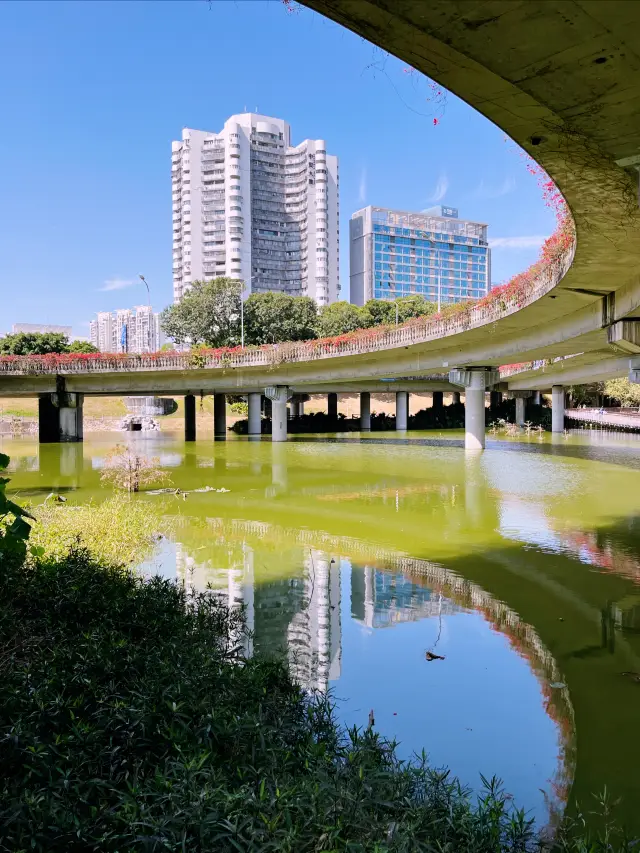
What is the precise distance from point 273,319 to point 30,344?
75.2 ft

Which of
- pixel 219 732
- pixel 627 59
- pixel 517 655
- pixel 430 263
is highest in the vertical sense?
pixel 430 263

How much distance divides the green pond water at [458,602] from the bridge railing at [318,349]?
19.3 feet

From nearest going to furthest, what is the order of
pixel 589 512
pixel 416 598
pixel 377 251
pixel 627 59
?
pixel 627 59 → pixel 416 598 → pixel 589 512 → pixel 377 251

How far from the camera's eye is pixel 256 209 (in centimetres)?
12012

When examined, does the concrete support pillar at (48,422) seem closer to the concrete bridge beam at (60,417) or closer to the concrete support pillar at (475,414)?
the concrete bridge beam at (60,417)

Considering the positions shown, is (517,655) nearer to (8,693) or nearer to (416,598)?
(416,598)

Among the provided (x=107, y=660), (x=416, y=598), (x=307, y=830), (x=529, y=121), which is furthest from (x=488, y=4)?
(x=416, y=598)

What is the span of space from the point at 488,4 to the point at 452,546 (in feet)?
28.8

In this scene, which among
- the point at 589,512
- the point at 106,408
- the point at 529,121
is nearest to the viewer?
the point at 529,121

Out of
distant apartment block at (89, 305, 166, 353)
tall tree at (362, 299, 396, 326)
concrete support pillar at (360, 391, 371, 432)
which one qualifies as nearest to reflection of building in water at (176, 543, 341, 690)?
concrete support pillar at (360, 391, 371, 432)

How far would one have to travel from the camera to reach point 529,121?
5734 mm

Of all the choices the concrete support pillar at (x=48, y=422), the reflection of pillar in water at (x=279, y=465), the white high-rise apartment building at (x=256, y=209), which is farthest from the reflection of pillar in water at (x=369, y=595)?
the white high-rise apartment building at (x=256, y=209)

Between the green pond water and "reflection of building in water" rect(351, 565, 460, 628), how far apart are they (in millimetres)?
36

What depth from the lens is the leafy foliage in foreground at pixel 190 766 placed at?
279 centimetres
